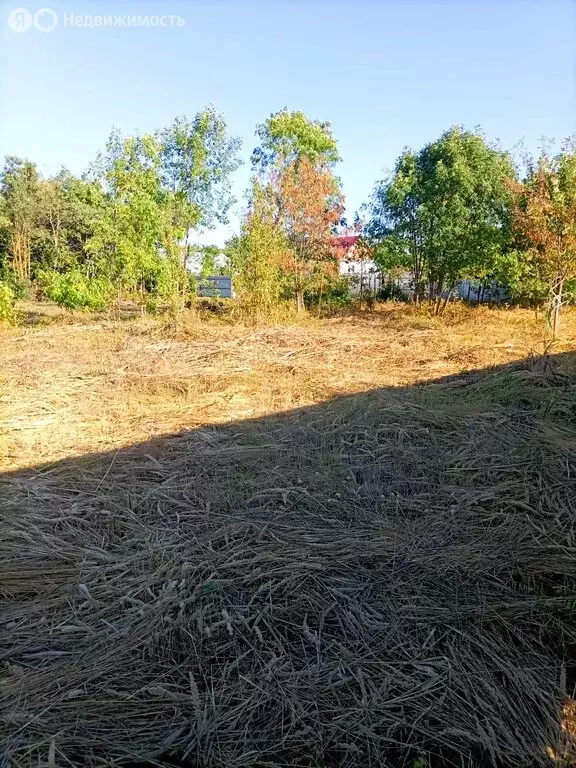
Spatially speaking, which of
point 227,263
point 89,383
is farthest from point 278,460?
point 227,263

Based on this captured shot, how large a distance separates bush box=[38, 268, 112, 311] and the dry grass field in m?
6.71

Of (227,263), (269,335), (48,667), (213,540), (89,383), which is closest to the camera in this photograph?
(48,667)

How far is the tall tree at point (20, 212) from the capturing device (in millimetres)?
17500

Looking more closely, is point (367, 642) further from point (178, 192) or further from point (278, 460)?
point (178, 192)

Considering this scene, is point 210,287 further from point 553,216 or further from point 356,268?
point 553,216

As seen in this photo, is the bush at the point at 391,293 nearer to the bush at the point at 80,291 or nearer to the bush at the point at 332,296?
the bush at the point at 332,296

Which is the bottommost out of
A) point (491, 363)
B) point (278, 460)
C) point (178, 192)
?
point (278, 460)

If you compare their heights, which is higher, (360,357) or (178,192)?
(178,192)

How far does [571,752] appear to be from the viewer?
4.66 ft

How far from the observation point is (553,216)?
27.6 ft

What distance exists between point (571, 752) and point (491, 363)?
206 inches

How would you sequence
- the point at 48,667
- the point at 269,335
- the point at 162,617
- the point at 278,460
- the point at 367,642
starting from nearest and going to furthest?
the point at 48,667 → the point at 367,642 → the point at 162,617 → the point at 278,460 → the point at 269,335

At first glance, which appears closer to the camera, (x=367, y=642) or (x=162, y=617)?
(x=367, y=642)

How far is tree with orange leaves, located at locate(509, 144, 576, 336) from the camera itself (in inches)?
326
